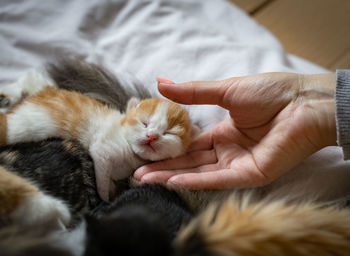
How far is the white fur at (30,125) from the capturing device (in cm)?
Result: 94

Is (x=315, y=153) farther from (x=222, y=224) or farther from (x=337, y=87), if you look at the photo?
(x=222, y=224)

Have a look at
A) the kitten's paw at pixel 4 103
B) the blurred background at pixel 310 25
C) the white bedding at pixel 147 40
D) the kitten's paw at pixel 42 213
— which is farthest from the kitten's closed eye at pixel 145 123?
the blurred background at pixel 310 25

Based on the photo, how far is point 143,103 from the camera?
1041 mm

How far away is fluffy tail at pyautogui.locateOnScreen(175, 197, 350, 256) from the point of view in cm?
54

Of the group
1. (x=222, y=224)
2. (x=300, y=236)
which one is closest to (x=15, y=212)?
(x=222, y=224)

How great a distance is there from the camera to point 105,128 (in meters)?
1.03

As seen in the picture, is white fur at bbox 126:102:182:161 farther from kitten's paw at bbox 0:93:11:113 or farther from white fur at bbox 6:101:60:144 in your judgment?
kitten's paw at bbox 0:93:11:113

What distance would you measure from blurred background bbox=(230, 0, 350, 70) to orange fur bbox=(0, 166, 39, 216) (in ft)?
4.21

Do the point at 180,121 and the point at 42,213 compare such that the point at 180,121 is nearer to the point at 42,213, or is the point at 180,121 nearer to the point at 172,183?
the point at 172,183

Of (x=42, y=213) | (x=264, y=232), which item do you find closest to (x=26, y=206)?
(x=42, y=213)

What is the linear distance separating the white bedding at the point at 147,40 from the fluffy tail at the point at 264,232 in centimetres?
61

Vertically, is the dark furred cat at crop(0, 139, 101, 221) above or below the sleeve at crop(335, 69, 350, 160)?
below

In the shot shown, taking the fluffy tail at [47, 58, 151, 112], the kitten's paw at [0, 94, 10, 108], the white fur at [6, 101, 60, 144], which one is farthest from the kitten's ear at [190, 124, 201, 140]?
the kitten's paw at [0, 94, 10, 108]

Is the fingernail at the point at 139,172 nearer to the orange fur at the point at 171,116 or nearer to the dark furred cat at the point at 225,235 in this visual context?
the orange fur at the point at 171,116
